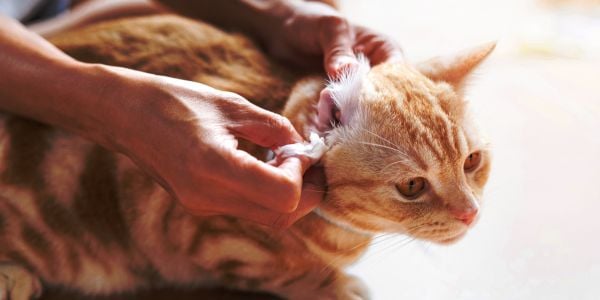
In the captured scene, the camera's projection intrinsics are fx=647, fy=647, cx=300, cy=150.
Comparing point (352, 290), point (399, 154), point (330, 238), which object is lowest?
point (352, 290)

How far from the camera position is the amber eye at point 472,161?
1.25m

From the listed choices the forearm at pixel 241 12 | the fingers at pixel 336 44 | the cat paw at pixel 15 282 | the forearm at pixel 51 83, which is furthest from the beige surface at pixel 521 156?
the cat paw at pixel 15 282

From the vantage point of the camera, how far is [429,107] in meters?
1.18

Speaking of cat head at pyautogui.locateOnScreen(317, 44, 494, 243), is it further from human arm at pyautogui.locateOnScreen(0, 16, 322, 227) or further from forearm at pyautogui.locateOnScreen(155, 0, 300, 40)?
forearm at pyautogui.locateOnScreen(155, 0, 300, 40)

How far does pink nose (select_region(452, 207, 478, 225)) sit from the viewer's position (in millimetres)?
1182

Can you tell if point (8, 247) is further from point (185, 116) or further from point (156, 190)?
point (185, 116)

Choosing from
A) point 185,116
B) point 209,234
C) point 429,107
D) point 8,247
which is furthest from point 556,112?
point 8,247

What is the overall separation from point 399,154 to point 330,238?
0.28 m

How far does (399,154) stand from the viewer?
3.74 ft

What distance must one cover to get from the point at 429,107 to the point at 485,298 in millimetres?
579

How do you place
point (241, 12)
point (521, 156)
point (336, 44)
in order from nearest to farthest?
point (336, 44), point (241, 12), point (521, 156)

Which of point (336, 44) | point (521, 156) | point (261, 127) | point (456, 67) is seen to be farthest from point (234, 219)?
point (521, 156)

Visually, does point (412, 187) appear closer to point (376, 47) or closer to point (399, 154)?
point (399, 154)

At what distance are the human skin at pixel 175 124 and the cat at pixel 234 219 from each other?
9cm
